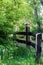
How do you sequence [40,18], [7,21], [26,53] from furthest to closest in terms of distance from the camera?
[40,18] → [26,53] → [7,21]

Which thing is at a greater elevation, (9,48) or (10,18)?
(10,18)

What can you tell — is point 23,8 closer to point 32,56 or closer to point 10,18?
point 10,18

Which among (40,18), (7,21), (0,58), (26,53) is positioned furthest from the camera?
(40,18)

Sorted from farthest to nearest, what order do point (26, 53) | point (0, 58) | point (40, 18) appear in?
point (40, 18), point (26, 53), point (0, 58)

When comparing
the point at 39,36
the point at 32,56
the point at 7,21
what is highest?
the point at 7,21

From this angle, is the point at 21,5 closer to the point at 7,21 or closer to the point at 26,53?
the point at 7,21

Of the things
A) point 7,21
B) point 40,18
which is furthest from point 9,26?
point 40,18

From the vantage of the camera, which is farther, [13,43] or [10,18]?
[13,43]

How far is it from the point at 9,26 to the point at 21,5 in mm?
717

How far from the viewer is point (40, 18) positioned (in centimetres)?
1130

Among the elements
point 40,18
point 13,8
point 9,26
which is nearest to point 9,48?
point 9,26

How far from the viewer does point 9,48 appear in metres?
6.72

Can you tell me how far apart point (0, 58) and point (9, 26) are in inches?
49.8

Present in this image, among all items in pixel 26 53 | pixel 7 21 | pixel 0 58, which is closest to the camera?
pixel 0 58
